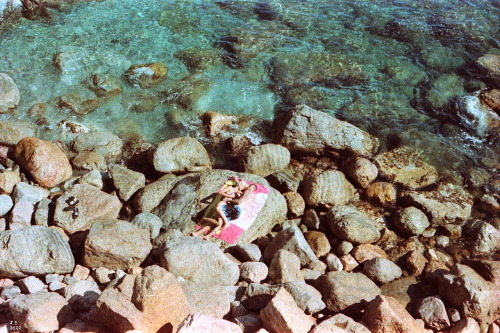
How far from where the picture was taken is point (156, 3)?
48.2ft

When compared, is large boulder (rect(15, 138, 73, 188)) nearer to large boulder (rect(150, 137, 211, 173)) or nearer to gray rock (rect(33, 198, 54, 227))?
gray rock (rect(33, 198, 54, 227))

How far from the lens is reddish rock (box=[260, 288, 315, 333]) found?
192 inches

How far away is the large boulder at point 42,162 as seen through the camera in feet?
26.6

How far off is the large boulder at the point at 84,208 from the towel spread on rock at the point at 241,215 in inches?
65.8

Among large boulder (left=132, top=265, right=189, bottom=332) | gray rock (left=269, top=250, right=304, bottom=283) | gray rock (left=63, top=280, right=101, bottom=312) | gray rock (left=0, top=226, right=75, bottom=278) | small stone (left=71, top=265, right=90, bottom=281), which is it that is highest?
large boulder (left=132, top=265, right=189, bottom=332)

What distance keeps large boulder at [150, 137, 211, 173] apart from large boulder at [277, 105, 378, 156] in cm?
193

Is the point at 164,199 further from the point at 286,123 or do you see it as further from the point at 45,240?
the point at 286,123

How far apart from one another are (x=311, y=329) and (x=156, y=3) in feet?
43.2

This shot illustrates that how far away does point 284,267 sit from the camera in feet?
20.2

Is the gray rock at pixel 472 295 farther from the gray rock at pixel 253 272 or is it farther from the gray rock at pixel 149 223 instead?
the gray rock at pixel 149 223

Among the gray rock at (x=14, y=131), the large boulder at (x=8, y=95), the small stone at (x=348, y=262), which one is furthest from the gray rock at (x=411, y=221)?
the large boulder at (x=8, y=95)

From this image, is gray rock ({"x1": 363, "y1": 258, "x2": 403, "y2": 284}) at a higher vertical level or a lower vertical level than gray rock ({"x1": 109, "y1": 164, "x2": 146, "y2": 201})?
lower

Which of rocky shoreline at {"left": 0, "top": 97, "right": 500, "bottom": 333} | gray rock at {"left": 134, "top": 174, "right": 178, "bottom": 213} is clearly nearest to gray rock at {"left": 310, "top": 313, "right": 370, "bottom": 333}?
rocky shoreline at {"left": 0, "top": 97, "right": 500, "bottom": 333}

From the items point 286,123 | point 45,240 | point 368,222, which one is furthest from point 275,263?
point 286,123
